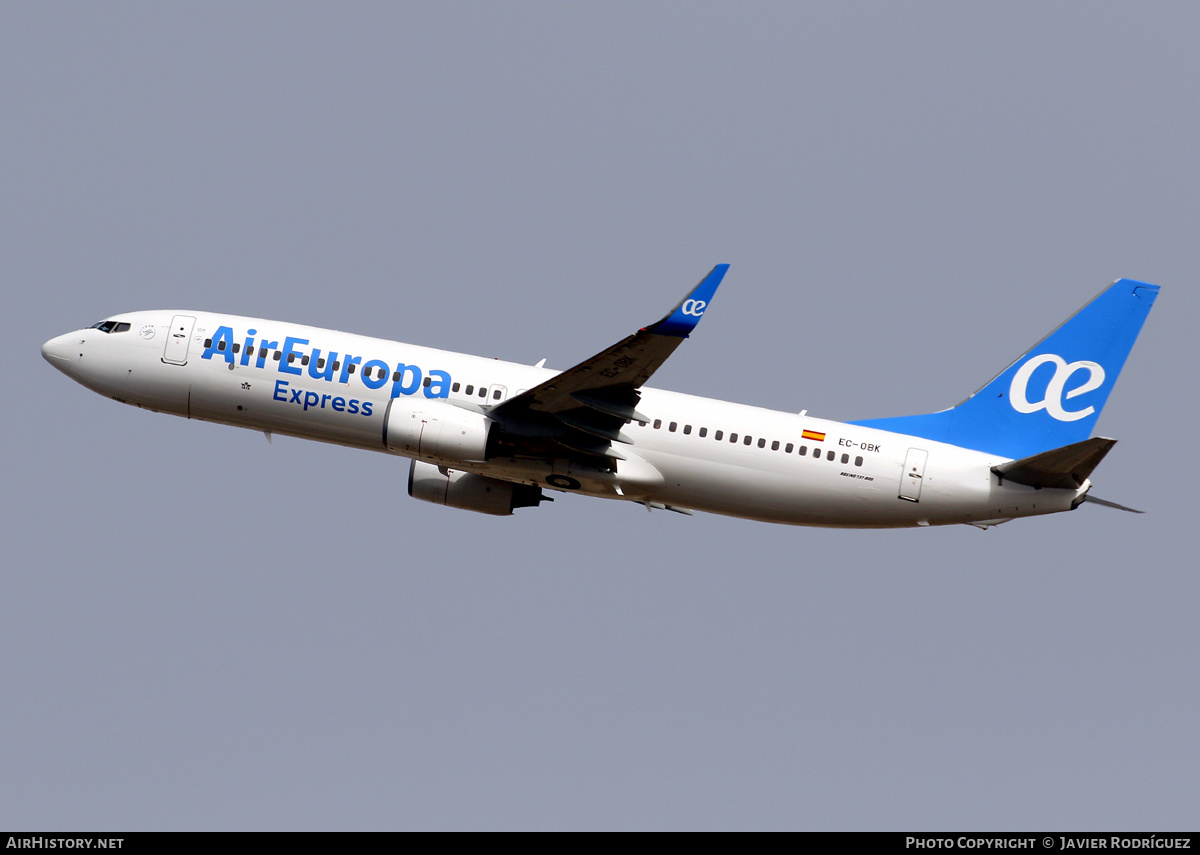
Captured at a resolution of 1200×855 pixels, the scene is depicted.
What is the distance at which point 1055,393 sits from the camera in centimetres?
3972

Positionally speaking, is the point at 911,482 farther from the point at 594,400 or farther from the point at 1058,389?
the point at 594,400

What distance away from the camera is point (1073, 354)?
4000cm

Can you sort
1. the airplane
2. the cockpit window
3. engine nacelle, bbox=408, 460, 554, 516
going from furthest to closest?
1. engine nacelle, bbox=408, 460, 554, 516
2. the cockpit window
3. the airplane

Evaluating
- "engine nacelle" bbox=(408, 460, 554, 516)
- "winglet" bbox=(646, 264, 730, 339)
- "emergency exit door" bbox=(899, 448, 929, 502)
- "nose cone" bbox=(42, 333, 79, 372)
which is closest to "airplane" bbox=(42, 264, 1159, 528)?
"emergency exit door" bbox=(899, 448, 929, 502)

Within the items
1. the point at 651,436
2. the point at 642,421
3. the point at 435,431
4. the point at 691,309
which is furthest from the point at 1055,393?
the point at 435,431

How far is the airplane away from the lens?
122 feet

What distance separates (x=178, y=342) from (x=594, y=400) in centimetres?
1250

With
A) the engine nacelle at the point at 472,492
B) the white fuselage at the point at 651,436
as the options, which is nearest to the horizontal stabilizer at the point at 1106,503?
the white fuselage at the point at 651,436

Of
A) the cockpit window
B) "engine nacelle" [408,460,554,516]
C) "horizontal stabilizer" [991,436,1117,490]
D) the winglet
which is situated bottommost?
"engine nacelle" [408,460,554,516]

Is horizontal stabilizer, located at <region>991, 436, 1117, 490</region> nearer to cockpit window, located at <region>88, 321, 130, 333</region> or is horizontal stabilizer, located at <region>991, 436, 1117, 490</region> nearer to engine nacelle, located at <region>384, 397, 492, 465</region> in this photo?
engine nacelle, located at <region>384, 397, 492, 465</region>

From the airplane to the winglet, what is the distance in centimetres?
229
